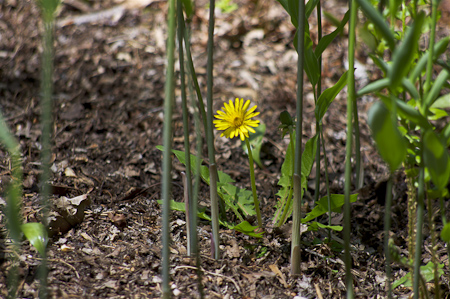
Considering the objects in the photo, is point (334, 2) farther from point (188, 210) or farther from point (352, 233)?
point (188, 210)

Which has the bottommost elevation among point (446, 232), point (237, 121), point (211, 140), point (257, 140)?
point (446, 232)

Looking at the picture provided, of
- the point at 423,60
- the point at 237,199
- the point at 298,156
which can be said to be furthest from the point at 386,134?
the point at 237,199

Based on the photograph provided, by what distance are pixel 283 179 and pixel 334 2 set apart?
1956 millimetres

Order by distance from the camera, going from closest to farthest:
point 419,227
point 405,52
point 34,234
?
point 405,52 → point 419,227 → point 34,234

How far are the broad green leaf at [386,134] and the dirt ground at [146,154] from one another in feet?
1.71

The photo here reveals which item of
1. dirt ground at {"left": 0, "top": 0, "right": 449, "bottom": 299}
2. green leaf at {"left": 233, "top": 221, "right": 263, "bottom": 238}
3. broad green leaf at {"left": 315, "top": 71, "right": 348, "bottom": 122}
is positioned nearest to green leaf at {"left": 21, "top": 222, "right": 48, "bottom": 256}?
dirt ground at {"left": 0, "top": 0, "right": 449, "bottom": 299}

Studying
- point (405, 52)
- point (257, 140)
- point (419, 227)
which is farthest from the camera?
point (257, 140)

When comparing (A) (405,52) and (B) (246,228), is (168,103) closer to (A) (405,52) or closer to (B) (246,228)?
(A) (405,52)

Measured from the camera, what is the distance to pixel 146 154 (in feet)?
5.35

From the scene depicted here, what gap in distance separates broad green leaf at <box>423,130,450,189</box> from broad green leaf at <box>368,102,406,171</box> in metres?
0.07

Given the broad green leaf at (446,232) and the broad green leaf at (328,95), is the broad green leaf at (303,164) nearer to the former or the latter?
the broad green leaf at (328,95)

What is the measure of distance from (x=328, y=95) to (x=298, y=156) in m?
0.17

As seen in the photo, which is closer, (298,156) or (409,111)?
(409,111)

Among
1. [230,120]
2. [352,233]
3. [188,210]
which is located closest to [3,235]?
[188,210]
